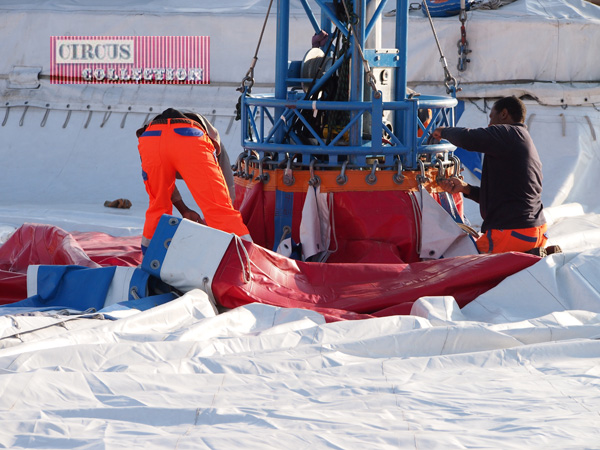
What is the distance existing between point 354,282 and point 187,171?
1068 millimetres

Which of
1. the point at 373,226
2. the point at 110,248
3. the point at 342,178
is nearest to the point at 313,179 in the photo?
the point at 342,178

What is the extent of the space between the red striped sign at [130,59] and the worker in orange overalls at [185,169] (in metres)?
4.77

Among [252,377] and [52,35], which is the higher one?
[52,35]

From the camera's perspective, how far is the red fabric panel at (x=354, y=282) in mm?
4031

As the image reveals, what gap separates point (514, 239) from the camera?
4824 millimetres

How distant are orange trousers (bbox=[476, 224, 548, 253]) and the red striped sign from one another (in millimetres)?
5275

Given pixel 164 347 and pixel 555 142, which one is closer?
pixel 164 347

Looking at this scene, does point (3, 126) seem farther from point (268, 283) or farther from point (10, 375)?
point (10, 375)

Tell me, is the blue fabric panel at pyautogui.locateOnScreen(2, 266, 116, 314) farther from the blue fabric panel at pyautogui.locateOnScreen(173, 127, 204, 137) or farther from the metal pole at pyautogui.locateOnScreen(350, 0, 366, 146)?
the metal pole at pyautogui.locateOnScreen(350, 0, 366, 146)

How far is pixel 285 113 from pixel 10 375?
2846mm

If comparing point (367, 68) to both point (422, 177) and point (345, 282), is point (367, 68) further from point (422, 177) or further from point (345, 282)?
point (345, 282)

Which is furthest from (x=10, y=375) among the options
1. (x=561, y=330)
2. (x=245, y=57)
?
(x=245, y=57)

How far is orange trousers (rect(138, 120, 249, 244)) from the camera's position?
4.62 m

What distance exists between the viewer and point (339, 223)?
494 centimetres
